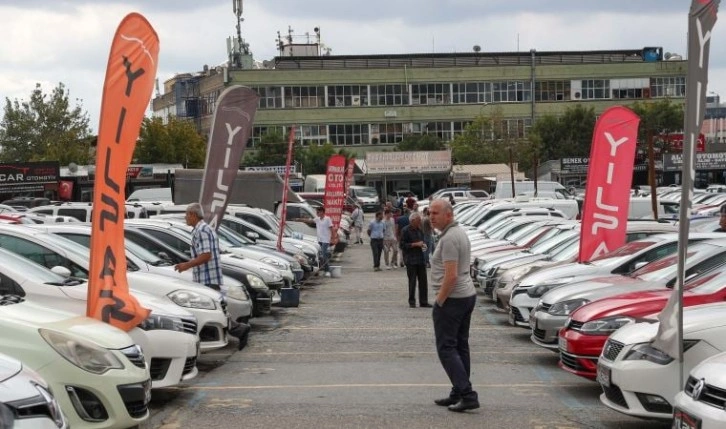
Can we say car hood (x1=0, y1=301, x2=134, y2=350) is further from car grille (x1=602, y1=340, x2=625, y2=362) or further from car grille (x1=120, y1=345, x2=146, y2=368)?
car grille (x1=602, y1=340, x2=625, y2=362)

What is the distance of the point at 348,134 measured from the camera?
8781 centimetres

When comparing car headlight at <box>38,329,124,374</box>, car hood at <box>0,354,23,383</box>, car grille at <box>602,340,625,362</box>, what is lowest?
car grille at <box>602,340,625,362</box>

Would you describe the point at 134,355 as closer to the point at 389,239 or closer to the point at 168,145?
the point at 389,239

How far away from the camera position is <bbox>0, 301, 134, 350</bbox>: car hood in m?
7.35

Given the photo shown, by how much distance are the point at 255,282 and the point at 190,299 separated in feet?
13.9

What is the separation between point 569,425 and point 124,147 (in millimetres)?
4824

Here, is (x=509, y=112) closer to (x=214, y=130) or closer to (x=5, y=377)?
(x=214, y=130)

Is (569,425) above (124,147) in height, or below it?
below

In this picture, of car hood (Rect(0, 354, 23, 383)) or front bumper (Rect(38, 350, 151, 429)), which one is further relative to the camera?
front bumper (Rect(38, 350, 151, 429))

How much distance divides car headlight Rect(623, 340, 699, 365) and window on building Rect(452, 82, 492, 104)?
264ft

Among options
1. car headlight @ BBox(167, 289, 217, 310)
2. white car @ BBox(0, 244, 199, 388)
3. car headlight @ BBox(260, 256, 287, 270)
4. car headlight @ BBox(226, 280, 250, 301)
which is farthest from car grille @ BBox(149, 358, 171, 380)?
car headlight @ BBox(260, 256, 287, 270)

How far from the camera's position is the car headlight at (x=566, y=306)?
11383mm

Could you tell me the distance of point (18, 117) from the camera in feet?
270

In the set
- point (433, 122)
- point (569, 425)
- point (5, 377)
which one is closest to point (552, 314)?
point (569, 425)
